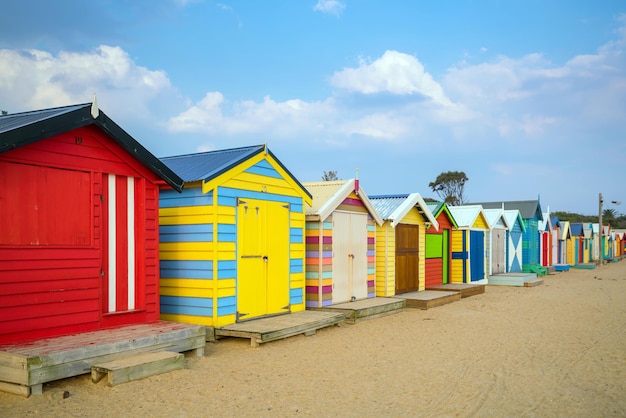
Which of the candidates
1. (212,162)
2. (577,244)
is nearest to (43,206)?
(212,162)

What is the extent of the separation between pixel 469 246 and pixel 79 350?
1745 centimetres

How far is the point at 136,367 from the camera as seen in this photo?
6945 millimetres

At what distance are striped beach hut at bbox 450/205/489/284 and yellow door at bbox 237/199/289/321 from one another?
36.7 ft

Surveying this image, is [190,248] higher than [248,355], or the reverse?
[190,248]

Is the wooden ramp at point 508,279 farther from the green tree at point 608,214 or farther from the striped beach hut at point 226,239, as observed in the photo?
the green tree at point 608,214

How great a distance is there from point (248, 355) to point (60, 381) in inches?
113

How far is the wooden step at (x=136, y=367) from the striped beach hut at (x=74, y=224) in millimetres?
1049

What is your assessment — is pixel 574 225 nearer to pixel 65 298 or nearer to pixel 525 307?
pixel 525 307

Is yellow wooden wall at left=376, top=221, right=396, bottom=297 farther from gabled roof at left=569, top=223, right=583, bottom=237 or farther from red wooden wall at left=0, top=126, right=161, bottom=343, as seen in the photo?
gabled roof at left=569, top=223, right=583, bottom=237

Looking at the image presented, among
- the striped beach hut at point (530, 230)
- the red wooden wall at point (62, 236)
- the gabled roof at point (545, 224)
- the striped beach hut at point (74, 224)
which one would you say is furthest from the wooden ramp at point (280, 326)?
the gabled roof at point (545, 224)

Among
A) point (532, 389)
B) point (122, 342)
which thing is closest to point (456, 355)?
point (532, 389)

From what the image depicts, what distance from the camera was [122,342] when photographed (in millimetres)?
7238

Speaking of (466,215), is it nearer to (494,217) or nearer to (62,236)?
(494,217)

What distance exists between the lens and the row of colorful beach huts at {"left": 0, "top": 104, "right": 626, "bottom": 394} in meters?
7.20
